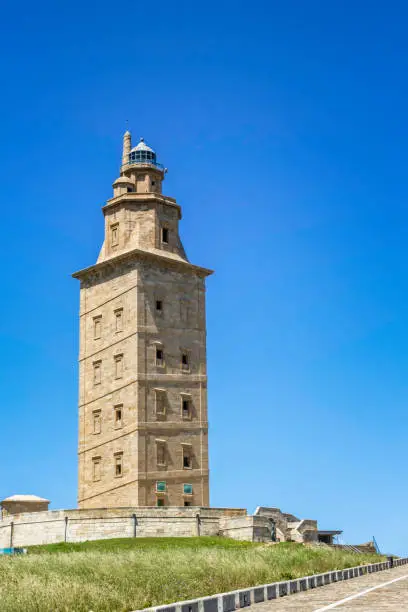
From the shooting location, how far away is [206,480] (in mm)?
58812

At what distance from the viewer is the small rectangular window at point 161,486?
5666 cm

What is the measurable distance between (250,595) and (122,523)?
2932 centimetres

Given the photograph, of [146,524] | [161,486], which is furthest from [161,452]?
[146,524]

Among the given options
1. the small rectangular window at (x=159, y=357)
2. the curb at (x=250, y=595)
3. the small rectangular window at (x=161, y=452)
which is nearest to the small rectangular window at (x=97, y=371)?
the small rectangular window at (x=159, y=357)

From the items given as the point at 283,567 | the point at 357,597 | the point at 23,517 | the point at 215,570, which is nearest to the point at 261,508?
the point at 23,517

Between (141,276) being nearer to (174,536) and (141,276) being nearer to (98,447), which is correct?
(98,447)

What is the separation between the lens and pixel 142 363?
58.3 meters

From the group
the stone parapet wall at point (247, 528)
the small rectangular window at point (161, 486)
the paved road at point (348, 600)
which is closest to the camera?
the paved road at point (348, 600)

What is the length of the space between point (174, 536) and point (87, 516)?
203 inches

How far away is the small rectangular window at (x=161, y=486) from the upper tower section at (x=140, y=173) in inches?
817

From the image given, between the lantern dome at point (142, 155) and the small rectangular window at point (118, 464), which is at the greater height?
the lantern dome at point (142, 155)

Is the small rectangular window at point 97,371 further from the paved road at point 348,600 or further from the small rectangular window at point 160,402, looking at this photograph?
the paved road at point 348,600

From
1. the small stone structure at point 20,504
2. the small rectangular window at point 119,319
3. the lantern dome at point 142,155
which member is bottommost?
the small stone structure at point 20,504

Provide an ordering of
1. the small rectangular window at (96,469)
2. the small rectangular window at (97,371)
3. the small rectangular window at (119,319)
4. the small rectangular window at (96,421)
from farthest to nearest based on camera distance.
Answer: the small rectangular window at (97,371)
the small rectangular window at (119,319)
the small rectangular window at (96,421)
the small rectangular window at (96,469)
